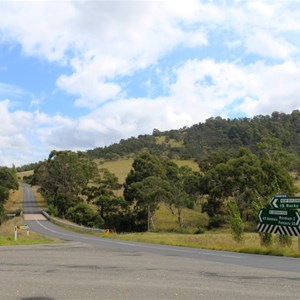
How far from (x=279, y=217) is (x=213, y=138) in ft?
450

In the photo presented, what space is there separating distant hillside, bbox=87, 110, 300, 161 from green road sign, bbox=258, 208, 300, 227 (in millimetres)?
97369

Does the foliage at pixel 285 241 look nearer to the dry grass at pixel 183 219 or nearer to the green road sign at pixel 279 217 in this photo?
the green road sign at pixel 279 217

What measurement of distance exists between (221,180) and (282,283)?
63.7 m

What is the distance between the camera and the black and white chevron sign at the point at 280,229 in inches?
759

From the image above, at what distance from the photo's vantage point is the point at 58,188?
87.2 meters

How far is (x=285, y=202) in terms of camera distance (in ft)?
65.2

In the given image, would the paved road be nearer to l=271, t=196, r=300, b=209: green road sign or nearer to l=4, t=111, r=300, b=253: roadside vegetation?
l=271, t=196, r=300, b=209: green road sign

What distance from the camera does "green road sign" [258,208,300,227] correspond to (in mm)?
19234

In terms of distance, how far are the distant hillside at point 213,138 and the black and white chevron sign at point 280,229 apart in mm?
97508

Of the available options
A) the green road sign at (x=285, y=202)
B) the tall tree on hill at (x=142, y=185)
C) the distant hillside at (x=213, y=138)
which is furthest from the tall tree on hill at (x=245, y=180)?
the green road sign at (x=285, y=202)

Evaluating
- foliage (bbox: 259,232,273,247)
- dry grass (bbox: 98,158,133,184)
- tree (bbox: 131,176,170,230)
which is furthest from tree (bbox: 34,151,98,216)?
foliage (bbox: 259,232,273,247)

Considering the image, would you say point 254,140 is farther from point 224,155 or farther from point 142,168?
point 142,168

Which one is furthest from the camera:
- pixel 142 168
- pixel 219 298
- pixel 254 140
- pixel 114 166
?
pixel 114 166

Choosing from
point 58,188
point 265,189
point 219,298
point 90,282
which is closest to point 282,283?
point 219,298
